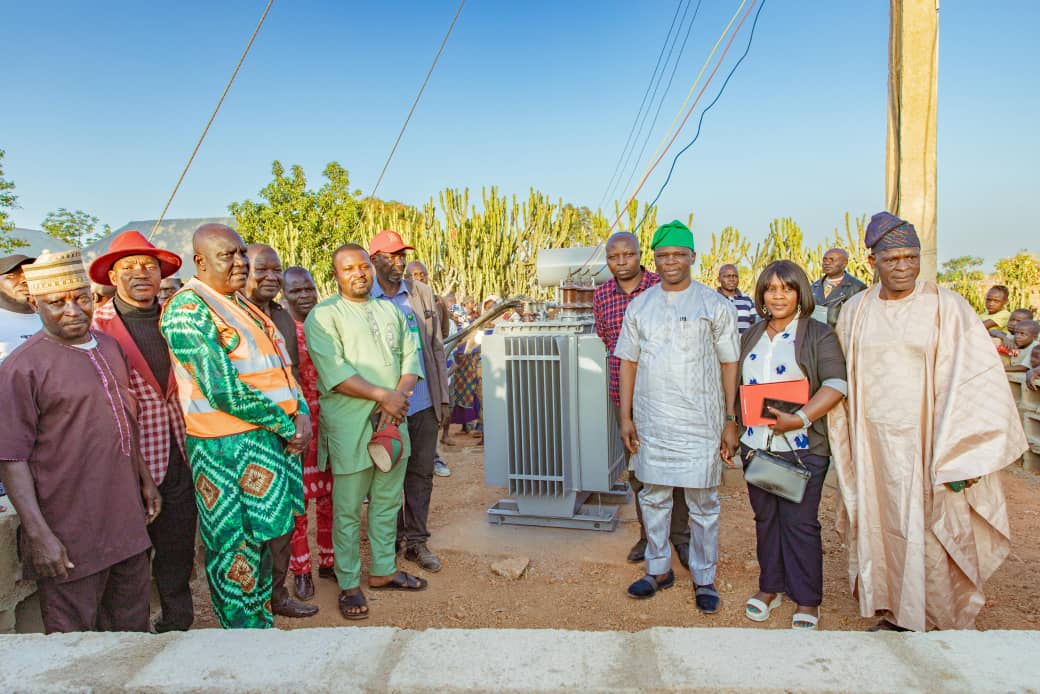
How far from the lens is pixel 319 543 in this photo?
3.89 meters

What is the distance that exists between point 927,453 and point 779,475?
588 mm

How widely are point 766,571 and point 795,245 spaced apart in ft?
71.9

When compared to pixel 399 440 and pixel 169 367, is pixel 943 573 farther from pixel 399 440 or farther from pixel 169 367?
pixel 169 367

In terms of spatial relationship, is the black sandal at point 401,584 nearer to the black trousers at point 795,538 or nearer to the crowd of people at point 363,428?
the crowd of people at point 363,428

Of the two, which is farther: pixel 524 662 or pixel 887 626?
pixel 887 626

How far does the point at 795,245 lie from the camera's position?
75.0 feet

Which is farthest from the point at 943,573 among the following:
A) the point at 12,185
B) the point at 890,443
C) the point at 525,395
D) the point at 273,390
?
the point at 12,185

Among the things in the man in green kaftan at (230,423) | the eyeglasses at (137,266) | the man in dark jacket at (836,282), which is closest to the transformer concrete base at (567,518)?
the man in green kaftan at (230,423)

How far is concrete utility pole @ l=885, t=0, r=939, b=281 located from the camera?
11.3 feet

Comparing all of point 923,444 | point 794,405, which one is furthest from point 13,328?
point 923,444

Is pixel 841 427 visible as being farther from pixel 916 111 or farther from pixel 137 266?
pixel 137 266

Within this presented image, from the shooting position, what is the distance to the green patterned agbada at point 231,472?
2.51 m

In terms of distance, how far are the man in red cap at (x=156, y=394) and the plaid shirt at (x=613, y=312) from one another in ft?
7.67

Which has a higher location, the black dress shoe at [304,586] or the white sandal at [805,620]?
the white sandal at [805,620]
